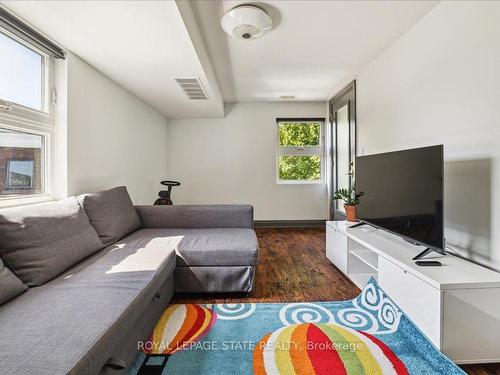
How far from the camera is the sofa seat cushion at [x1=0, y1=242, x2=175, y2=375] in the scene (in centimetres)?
83

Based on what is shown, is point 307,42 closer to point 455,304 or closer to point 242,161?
point 455,304

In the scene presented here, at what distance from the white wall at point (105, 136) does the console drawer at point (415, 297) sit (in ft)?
8.85

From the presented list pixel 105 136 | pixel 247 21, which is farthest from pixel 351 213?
pixel 105 136

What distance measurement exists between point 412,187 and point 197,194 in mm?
3860

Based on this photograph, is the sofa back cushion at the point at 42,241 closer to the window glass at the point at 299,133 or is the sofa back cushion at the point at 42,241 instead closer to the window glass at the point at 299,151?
the window glass at the point at 299,151

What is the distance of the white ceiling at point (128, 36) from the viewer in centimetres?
167

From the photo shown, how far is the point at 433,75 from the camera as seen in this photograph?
82.7 inches

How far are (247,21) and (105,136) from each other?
1910 mm

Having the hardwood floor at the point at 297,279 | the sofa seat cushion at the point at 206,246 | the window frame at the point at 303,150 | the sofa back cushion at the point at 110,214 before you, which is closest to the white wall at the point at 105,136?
the sofa back cushion at the point at 110,214

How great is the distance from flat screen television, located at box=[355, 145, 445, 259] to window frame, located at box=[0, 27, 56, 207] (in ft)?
9.53

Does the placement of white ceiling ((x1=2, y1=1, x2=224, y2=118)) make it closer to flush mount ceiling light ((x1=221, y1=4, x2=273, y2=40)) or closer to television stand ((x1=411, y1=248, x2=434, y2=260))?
flush mount ceiling light ((x1=221, y1=4, x2=273, y2=40))

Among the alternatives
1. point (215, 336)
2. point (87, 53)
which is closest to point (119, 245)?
point (215, 336)

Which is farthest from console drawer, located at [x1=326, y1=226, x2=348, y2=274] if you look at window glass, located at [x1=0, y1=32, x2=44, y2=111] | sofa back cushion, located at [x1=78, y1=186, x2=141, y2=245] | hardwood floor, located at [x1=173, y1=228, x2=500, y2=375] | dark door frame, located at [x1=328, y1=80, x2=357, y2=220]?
window glass, located at [x1=0, y1=32, x2=44, y2=111]

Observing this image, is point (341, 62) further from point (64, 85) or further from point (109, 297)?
point (109, 297)
